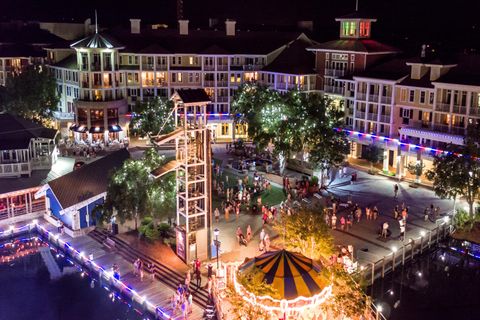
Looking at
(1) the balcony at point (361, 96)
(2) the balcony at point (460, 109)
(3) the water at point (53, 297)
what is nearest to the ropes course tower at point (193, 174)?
(3) the water at point (53, 297)

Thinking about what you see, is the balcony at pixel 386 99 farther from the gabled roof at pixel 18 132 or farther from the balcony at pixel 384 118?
the gabled roof at pixel 18 132

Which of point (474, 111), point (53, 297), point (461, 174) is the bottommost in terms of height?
point (53, 297)

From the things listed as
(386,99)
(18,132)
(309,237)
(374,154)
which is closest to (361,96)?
(386,99)

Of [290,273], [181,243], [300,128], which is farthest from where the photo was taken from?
[300,128]

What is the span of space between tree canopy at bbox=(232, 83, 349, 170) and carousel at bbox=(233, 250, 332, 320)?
2472 cm

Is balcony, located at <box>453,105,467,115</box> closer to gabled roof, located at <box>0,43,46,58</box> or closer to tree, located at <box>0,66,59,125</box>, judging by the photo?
tree, located at <box>0,66,59,125</box>

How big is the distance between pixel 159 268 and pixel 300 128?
75.5ft

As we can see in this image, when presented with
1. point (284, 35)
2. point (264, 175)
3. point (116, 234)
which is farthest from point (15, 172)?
point (284, 35)

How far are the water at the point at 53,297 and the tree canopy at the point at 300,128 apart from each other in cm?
2415

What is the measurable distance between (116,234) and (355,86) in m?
34.7

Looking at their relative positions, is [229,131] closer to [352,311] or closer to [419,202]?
[419,202]

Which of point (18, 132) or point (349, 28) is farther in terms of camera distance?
point (349, 28)

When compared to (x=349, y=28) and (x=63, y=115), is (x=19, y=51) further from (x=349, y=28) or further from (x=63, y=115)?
(x=349, y=28)

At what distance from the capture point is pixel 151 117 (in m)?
68.8
